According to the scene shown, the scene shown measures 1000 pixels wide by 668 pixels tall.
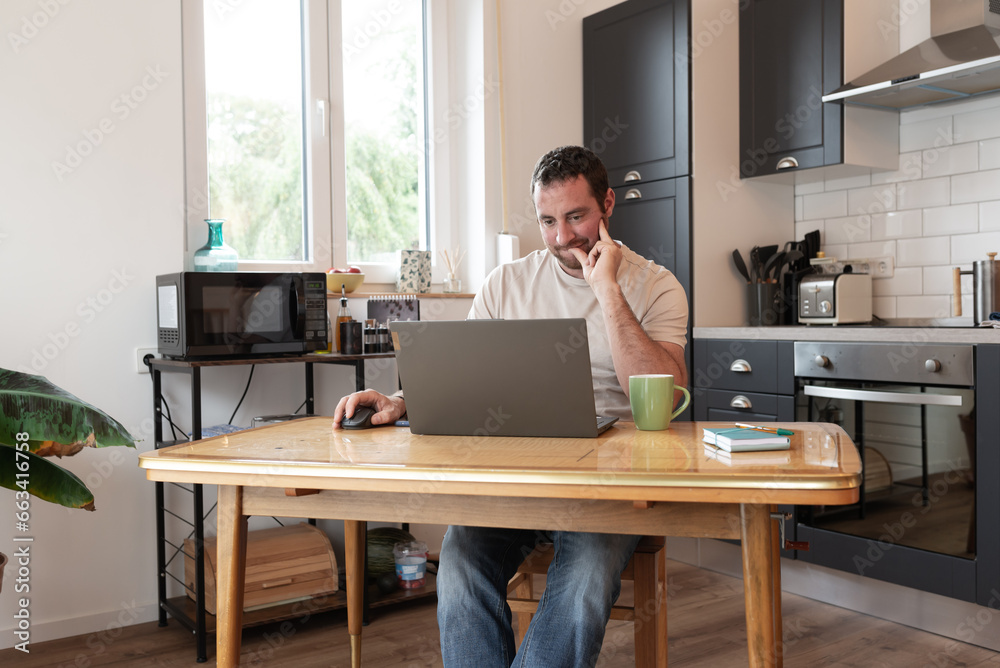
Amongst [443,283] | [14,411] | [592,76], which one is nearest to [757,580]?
[14,411]

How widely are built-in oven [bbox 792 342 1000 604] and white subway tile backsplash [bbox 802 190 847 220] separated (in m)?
0.90

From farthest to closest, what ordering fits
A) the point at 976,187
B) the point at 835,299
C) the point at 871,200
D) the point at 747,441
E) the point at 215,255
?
the point at 871,200 < the point at 835,299 < the point at 976,187 < the point at 215,255 < the point at 747,441

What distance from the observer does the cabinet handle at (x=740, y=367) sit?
306cm

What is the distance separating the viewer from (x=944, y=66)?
107 inches

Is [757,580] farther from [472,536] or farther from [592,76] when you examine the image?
[592,76]

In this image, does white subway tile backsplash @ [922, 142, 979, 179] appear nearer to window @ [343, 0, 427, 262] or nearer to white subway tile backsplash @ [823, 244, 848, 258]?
white subway tile backsplash @ [823, 244, 848, 258]

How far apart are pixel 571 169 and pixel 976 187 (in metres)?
1.90

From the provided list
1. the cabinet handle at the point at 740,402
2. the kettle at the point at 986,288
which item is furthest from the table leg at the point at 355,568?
the kettle at the point at 986,288

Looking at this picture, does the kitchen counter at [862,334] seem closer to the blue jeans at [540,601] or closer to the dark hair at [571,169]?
the dark hair at [571,169]

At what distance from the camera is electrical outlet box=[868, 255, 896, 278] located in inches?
130

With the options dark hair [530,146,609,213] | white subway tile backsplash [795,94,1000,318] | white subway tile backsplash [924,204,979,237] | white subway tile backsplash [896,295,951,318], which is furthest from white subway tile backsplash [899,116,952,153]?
dark hair [530,146,609,213]

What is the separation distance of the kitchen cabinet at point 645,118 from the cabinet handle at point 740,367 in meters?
0.22

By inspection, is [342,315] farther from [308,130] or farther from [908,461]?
[908,461]

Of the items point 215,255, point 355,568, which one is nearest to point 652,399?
point 355,568
